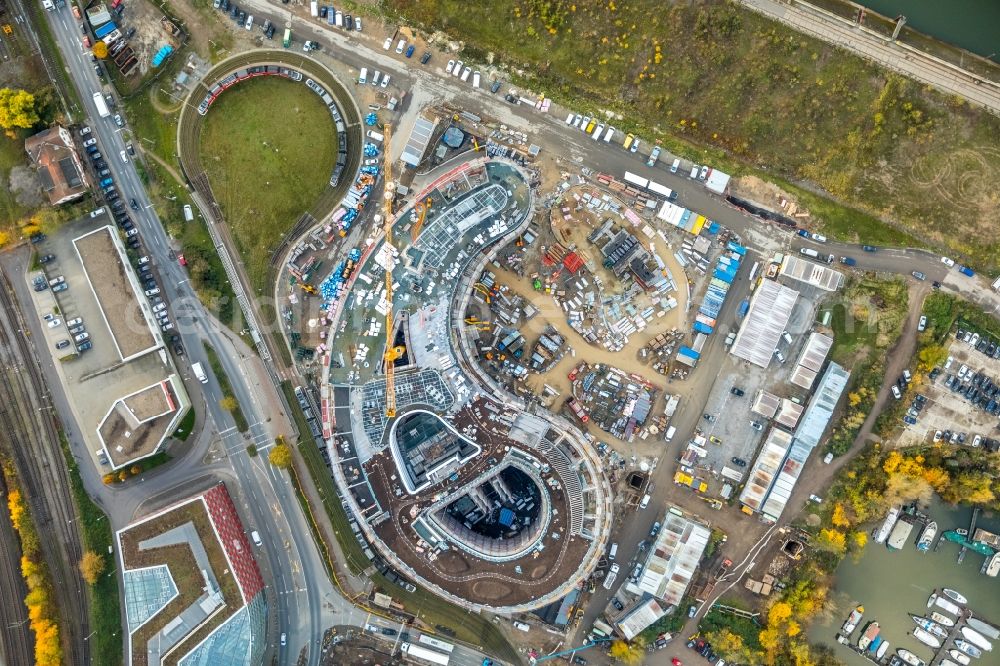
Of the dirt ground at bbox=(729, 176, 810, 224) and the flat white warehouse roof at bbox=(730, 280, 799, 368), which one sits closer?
the flat white warehouse roof at bbox=(730, 280, 799, 368)

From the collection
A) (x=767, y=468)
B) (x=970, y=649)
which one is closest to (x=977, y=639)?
(x=970, y=649)

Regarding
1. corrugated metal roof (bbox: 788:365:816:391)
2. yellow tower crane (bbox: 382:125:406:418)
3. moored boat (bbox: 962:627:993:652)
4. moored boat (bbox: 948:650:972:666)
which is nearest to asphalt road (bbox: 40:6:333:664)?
yellow tower crane (bbox: 382:125:406:418)

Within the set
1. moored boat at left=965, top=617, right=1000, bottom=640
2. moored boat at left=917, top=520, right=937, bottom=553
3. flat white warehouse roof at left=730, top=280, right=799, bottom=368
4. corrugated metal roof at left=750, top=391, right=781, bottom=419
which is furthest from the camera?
moored boat at left=917, top=520, right=937, bottom=553

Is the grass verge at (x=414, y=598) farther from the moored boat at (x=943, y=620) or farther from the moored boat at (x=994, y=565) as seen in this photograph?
the moored boat at (x=994, y=565)

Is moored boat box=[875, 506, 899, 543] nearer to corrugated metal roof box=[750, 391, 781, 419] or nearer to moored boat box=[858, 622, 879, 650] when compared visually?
moored boat box=[858, 622, 879, 650]

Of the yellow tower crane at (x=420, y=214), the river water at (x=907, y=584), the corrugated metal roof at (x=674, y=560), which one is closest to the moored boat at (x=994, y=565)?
the river water at (x=907, y=584)

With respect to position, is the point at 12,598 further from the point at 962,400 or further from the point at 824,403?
the point at 962,400

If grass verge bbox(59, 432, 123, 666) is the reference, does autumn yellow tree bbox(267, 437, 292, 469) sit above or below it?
above

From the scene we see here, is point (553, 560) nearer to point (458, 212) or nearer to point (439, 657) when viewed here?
point (439, 657)
